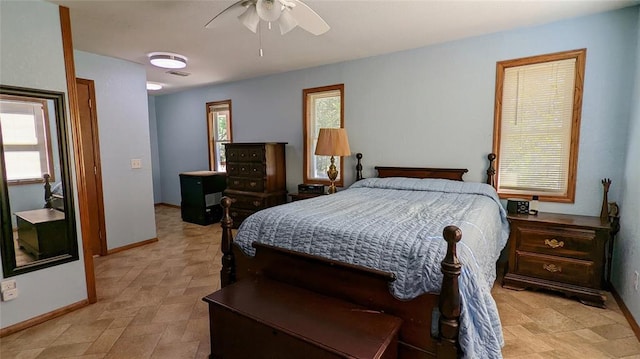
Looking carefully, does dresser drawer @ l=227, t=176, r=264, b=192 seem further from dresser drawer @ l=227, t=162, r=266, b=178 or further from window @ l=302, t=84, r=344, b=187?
window @ l=302, t=84, r=344, b=187

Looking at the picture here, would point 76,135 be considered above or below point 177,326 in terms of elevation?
above

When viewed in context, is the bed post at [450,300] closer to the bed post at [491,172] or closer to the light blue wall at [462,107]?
the light blue wall at [462,107]

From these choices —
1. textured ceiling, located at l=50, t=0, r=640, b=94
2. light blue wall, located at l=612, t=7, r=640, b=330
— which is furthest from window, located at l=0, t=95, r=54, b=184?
light blue wall, located at l=612, t=7, r=640, b=330

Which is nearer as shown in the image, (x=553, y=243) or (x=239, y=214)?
(x=553, y=243)

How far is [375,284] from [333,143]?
7.35ft

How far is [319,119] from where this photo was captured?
4.38m

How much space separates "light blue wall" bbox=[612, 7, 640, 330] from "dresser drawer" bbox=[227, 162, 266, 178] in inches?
149

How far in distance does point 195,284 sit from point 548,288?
10.2 feet

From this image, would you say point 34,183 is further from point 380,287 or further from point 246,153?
point 380,287

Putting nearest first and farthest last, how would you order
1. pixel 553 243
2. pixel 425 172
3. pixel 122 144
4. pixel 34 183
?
pixel 34 183 < pixel 553 243 < pixel 425 172 < pixel 122 144

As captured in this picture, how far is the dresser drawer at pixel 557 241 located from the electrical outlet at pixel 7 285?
A: 3918mm

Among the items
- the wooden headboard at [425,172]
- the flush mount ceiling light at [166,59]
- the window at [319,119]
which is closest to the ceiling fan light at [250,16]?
the flush mount ceiling light at [166,59]

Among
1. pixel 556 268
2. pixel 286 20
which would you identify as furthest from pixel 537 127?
pixel 286 20

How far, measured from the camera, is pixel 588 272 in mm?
2412
